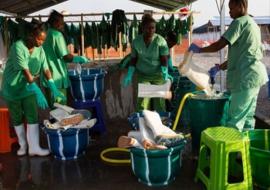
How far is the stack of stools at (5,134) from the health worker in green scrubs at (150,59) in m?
1.62

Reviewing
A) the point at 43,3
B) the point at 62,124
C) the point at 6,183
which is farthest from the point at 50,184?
the point at 43,3

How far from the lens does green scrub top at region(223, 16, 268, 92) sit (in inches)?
139

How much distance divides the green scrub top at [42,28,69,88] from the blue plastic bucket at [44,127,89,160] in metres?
0.79

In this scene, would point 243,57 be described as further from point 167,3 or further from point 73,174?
point 167,3

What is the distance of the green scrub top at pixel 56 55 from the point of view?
4.50m

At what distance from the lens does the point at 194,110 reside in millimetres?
4059

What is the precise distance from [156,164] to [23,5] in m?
11.5

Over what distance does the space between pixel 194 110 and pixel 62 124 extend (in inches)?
58.4

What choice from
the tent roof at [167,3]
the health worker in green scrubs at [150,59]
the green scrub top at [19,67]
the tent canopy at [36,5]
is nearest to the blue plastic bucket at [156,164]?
the health worker in green scrubs at [150,59]

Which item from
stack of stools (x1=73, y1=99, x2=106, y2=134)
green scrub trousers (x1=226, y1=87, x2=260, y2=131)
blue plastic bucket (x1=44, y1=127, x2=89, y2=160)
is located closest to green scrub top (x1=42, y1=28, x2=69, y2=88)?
stack of stools (x1=73, y1=99, x2=106, y2=134)

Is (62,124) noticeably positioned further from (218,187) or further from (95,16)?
(95,16)

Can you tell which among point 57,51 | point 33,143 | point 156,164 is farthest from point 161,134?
point 57,51

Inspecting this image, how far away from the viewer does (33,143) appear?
14.4ft

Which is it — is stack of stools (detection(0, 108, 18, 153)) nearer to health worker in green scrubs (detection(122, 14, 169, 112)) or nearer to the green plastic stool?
health worker in green scrubs (detection(122, 14, 169, 112))
